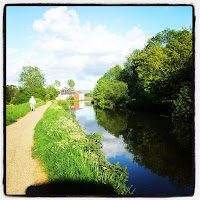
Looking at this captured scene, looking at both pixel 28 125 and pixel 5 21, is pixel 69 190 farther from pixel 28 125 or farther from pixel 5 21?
pixel 28 125

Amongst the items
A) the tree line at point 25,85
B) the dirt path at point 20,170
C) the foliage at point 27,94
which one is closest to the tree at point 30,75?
the tree line at point 25,85

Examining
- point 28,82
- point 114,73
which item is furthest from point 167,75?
point 114,73

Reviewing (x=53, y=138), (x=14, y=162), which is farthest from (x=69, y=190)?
(x=53, y=138)

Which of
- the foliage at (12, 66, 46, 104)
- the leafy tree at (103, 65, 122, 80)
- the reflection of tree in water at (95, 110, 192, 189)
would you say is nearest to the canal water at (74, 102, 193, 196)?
the reflection of tree in water at (95, 110, 192, 189)

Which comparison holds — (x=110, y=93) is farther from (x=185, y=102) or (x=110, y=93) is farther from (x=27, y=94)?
(x=27, y=94)

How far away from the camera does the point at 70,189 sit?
2.55 m

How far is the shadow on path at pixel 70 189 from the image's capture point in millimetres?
2465

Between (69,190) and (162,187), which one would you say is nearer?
(69,190)

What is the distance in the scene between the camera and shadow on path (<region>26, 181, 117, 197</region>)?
2.47 meters

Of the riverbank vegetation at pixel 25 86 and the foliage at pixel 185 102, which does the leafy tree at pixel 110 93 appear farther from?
the riverbank vegetation at pixel 25 86

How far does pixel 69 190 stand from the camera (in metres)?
2.52

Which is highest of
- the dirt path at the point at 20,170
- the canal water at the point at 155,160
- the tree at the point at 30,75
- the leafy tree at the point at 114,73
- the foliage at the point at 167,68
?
the leafy tree at the point at 114,73

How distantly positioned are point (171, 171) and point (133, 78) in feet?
60.1

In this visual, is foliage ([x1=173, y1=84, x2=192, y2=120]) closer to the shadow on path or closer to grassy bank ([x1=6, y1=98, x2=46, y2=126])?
the shadow on path
